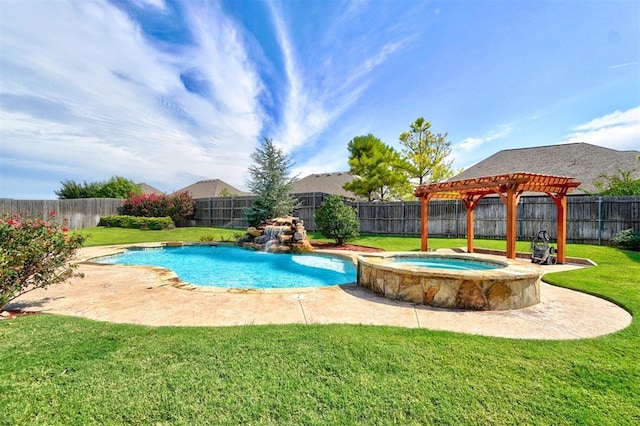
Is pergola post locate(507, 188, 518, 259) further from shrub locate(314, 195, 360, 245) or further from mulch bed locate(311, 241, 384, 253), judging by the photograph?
shrub locate(314, 195, 360, 245)

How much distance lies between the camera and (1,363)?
2.33 meters

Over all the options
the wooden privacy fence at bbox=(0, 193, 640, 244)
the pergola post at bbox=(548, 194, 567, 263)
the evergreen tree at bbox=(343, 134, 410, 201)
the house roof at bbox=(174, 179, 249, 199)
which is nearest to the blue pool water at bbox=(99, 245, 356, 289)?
the wooden privacy fence at bbox=(0, 193, 640, 244)

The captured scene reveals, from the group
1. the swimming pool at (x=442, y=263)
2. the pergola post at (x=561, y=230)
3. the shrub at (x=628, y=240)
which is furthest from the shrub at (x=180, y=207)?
the shrub at (x=628, y=240)

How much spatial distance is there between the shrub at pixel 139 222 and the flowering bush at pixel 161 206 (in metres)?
1.39

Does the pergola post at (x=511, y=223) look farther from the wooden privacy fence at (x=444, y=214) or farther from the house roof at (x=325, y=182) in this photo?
the house roof at (x=325, y=182)

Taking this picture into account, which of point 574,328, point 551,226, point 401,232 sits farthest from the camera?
point 401,232

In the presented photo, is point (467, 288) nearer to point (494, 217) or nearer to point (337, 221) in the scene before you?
point (337, 221)

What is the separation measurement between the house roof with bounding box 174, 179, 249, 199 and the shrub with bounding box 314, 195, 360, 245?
2517 cm

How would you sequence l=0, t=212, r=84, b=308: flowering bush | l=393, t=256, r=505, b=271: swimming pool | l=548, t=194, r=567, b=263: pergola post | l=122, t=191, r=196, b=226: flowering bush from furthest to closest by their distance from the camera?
1. l=122, t=191, r=196, b=226: flowering bush
2. l=548, t=194, r=567, b=263: pergola post
3. l=393, t=256, r=505, b=271: swimming pool
4. l=0, t=212, r=84, b=308: flowering bush

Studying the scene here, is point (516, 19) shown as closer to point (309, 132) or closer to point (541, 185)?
point (541, 185)

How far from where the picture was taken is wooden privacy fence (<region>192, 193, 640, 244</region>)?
11000 millimetres

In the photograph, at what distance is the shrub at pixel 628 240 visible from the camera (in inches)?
380

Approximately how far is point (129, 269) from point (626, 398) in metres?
8.72

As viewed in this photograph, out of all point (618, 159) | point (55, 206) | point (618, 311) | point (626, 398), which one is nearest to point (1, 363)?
point (626, 398)
